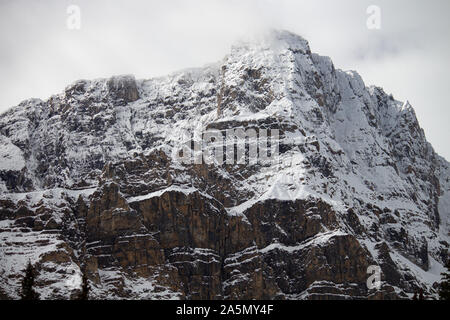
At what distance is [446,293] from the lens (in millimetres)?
109000
